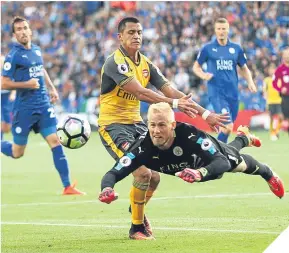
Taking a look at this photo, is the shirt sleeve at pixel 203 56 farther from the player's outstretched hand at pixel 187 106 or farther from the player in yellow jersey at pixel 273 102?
the player's outstretched hand at pixel 187 106

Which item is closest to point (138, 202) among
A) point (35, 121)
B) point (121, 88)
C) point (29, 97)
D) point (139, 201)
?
point (139, 201)

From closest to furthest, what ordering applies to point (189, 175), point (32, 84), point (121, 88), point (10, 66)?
1. point (189, 175)
2. point (121, 88)
3. point (32, 84)
4. point (10, 66)

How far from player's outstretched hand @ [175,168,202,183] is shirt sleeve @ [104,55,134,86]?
1.76 m

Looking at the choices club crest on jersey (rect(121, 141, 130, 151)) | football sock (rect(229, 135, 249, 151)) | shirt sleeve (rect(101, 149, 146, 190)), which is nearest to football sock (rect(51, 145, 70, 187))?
football sock (rect(229, 135, 249, 151))

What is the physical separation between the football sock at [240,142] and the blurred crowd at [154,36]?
2055 cm

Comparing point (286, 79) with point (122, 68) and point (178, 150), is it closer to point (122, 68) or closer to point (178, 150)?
point (122, 68)

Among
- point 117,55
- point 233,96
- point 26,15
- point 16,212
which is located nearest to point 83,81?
A: point 26,15

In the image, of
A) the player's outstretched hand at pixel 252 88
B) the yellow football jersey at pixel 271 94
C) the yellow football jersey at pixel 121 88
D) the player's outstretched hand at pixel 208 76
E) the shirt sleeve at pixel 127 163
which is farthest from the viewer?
the yellow football jersey at pixel 271 94

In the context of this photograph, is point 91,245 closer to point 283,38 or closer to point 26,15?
point 283,38

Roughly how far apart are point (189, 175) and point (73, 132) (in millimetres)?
2835

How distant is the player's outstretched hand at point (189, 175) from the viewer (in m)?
8.90

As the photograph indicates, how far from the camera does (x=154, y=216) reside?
12.1m

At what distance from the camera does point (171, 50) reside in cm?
3619

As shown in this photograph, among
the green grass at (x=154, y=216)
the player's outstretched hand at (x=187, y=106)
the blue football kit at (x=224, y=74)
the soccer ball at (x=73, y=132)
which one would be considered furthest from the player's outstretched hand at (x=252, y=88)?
the player's outstretched hand at (x=187, y=106)
